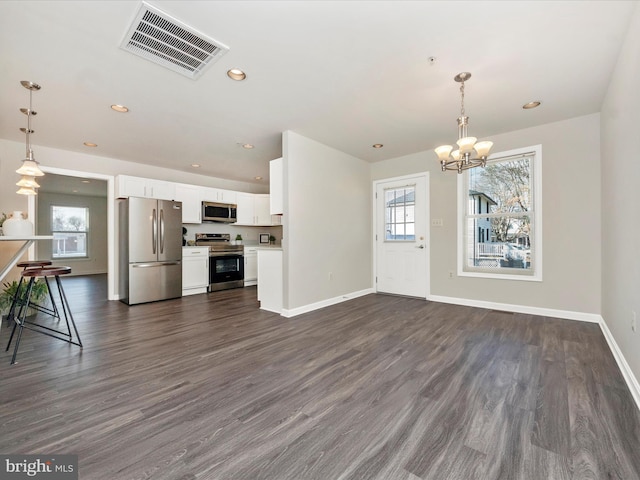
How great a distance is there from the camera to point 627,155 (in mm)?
2115

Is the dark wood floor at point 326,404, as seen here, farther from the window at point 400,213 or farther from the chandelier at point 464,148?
the window at point 400,213

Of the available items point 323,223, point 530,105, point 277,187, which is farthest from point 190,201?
point 530,105

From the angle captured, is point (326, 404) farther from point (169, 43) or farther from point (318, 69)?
point (169, 43)

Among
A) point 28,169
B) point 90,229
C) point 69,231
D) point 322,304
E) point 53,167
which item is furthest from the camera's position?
point 90,229

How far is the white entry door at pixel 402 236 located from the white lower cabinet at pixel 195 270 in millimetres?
3467

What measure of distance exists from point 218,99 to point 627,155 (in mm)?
3661

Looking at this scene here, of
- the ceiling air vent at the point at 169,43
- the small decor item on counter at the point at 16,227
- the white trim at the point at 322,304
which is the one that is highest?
the ceiling air vent at the point at 169,43

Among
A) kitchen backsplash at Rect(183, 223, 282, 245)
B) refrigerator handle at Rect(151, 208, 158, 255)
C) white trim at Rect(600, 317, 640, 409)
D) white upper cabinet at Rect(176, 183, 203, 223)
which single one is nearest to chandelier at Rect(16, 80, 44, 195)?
refrigerator handle at Rect(151, 208, 158, 255)

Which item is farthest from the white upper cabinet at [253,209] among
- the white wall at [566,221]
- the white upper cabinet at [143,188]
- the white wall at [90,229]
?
the white wall at [90,229]

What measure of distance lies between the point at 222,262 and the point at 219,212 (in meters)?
1.12

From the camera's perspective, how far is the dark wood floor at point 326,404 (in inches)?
51.2

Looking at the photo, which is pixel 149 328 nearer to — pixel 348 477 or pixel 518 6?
pixel 348 477

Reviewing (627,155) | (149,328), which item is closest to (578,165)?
(627,155)

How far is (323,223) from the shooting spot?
4.34m
